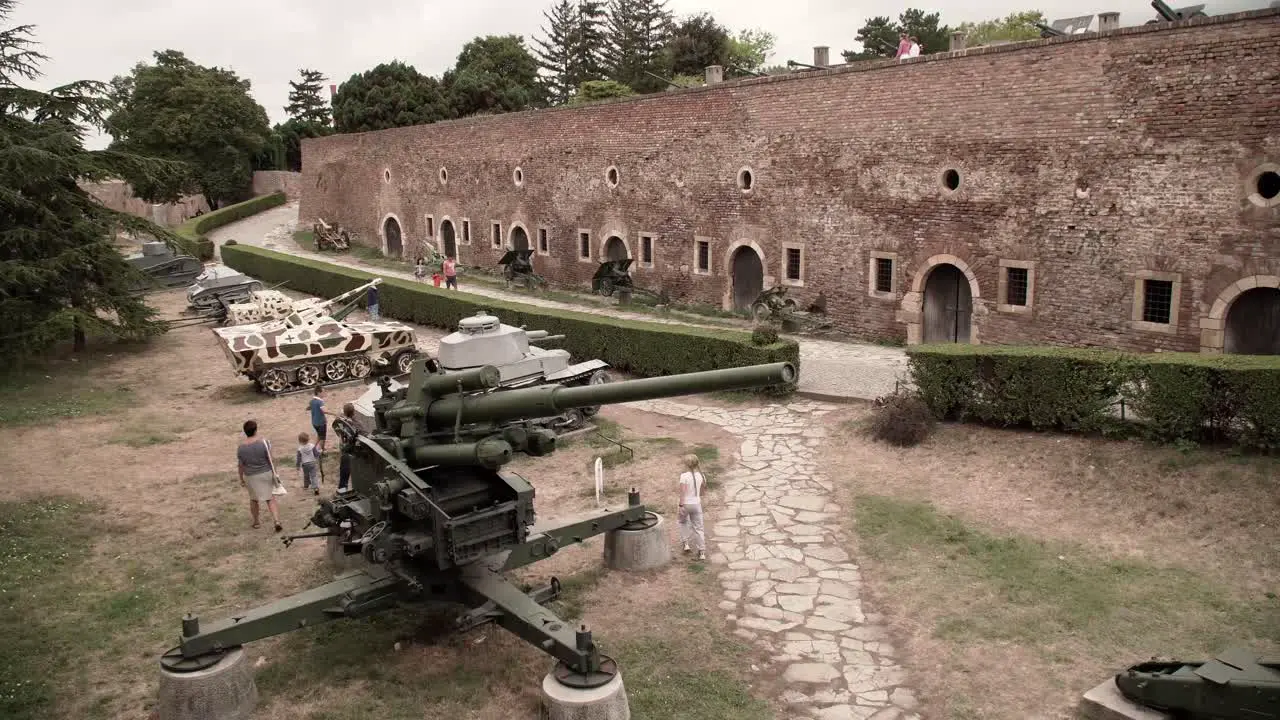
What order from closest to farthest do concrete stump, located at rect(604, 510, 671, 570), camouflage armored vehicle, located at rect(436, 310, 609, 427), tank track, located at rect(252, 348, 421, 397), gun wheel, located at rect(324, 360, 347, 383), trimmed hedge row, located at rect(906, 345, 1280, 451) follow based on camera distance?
concrete stump, located at rect(604, 510, 671, 570) → trimmed hedge row, located at rect(906, 345, 1280, 451) → camouflage armored vehicle, located at rect(436, 310, 609, 427) → tank track, located at rect(252, 348, 421, 397) → gun wheel, located at rect(324, 360, 347, 383)

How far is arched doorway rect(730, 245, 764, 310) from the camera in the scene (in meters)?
22.9

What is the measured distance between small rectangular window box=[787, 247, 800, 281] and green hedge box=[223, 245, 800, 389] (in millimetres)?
5322

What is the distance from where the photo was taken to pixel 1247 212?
47.8 feet

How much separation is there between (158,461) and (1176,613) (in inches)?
490

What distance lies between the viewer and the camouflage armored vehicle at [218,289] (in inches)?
1010

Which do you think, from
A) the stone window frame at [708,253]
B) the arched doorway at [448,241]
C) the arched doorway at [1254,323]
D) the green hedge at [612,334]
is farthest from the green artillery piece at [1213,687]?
the arched doorway at [448,241]

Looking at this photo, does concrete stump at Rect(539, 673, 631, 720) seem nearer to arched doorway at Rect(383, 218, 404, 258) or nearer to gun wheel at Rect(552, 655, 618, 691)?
gun wheel at Rect(552, 655, 618, 691)

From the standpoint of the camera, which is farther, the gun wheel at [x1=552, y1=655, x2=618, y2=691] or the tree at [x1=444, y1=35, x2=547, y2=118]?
the tree at [x1=444, y1=35, x2=547, y2=118]

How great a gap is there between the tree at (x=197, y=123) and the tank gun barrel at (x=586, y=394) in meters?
47.9

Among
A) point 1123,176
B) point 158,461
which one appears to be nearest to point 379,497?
point 158,461

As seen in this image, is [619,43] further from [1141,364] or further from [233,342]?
[1141,364]

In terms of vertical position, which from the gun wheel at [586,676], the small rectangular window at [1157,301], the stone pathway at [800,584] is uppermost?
the small rectangular window at [1157,301]

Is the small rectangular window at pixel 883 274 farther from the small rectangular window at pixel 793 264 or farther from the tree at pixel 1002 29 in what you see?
the tree at pixel 1002 29

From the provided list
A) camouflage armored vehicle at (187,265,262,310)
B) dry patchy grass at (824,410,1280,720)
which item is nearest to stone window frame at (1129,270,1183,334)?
dry patchy grass at (824,410,1280,720)
